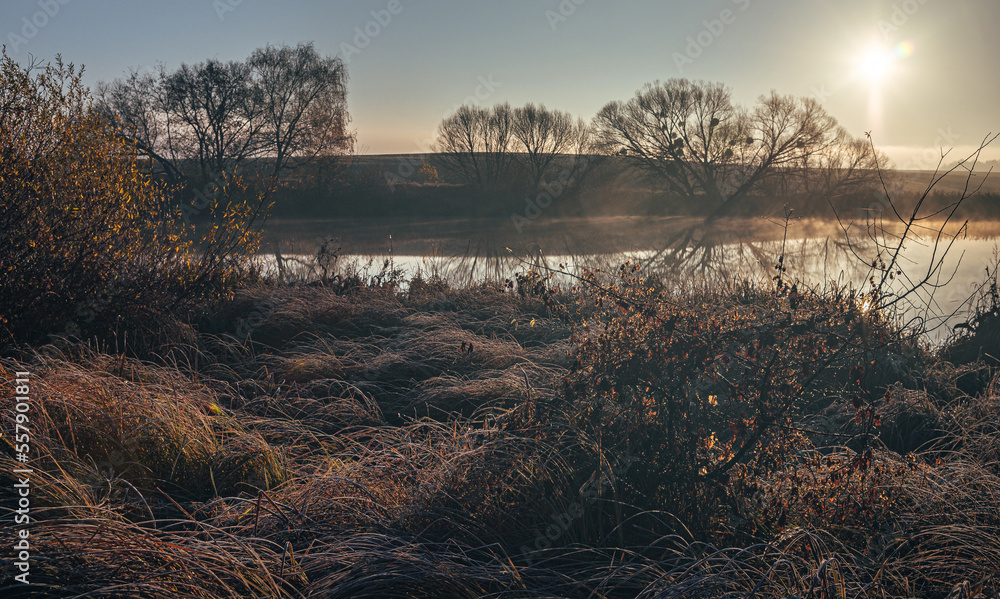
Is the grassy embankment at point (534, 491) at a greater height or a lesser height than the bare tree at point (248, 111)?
lesser

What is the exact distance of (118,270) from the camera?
509cm

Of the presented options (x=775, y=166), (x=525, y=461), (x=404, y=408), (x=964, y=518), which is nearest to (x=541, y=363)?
(x=404, y=408)

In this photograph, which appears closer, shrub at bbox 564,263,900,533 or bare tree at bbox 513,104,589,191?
shrub at bbox 564,263,900,533

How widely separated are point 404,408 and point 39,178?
3.25 m

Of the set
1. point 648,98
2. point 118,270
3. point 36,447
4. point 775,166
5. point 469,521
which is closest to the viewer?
point 469,521

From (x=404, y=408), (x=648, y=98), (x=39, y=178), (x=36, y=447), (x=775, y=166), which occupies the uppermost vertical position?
(x=648, y=98)

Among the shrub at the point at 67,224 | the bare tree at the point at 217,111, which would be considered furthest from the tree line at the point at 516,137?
the shrub at the point at 67,224

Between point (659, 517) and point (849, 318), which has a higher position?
point (849, 318)

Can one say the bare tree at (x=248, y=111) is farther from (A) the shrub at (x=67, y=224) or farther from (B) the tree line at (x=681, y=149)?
(A) the shrub at (x=67, y=224)

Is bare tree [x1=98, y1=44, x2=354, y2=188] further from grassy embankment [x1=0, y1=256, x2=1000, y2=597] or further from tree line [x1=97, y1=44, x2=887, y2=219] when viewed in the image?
grassy embankment [x1=0, y1=256, x2=1000, y2=597]

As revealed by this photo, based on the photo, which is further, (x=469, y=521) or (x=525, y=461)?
(x=525, y=461)

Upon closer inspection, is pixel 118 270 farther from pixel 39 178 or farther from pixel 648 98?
pixel 648 98

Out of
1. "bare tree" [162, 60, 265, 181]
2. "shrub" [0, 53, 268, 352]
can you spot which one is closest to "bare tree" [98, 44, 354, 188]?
"bare tree" [162, 60, 265, 181]

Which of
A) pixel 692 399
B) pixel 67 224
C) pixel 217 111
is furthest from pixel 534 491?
pixel 217 111
